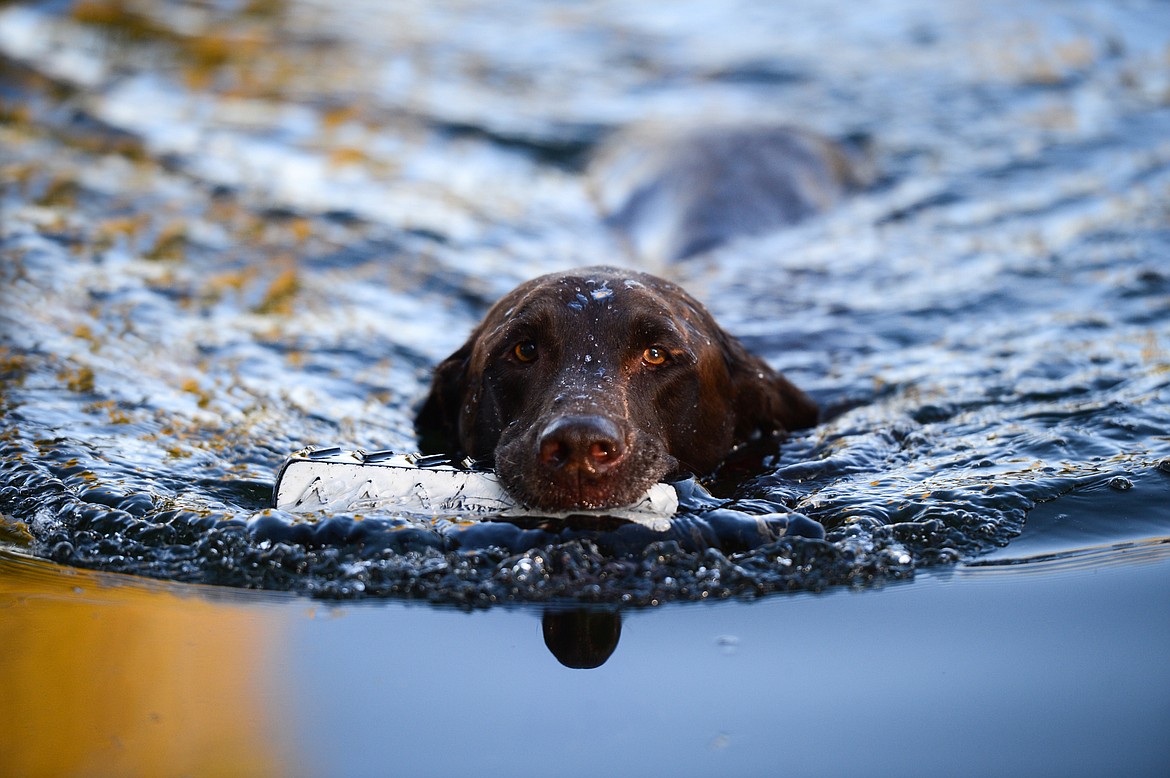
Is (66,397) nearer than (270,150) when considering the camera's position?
Yes

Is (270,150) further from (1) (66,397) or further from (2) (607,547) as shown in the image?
(2) (607,547)

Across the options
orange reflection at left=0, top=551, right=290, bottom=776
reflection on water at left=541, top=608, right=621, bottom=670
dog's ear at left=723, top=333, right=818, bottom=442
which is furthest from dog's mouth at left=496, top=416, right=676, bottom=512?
dog's ear at left=723, top=333, right=818, bottom=442

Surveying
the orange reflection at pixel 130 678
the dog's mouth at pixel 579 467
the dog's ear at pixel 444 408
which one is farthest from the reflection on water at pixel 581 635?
the dog's ear at pixel 444 408

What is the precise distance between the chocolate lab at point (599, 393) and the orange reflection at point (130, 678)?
990mm

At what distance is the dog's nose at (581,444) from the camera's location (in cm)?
Result: 393

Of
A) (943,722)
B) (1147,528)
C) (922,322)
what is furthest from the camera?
(922,322)

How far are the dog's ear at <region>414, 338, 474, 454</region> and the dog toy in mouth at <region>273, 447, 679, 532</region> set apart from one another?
3.97 feet

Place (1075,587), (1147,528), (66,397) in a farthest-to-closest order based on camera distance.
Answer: (66,397)
(1147,528)
(1075,587)

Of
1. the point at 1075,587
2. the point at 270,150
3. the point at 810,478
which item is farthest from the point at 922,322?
the point at 270,150

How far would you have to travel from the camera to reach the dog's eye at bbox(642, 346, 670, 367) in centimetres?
483

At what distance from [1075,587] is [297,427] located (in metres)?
3.31

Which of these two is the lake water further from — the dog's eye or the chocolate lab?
the dog's eye

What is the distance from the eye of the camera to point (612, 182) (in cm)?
977

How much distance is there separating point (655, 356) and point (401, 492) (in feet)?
3.75
